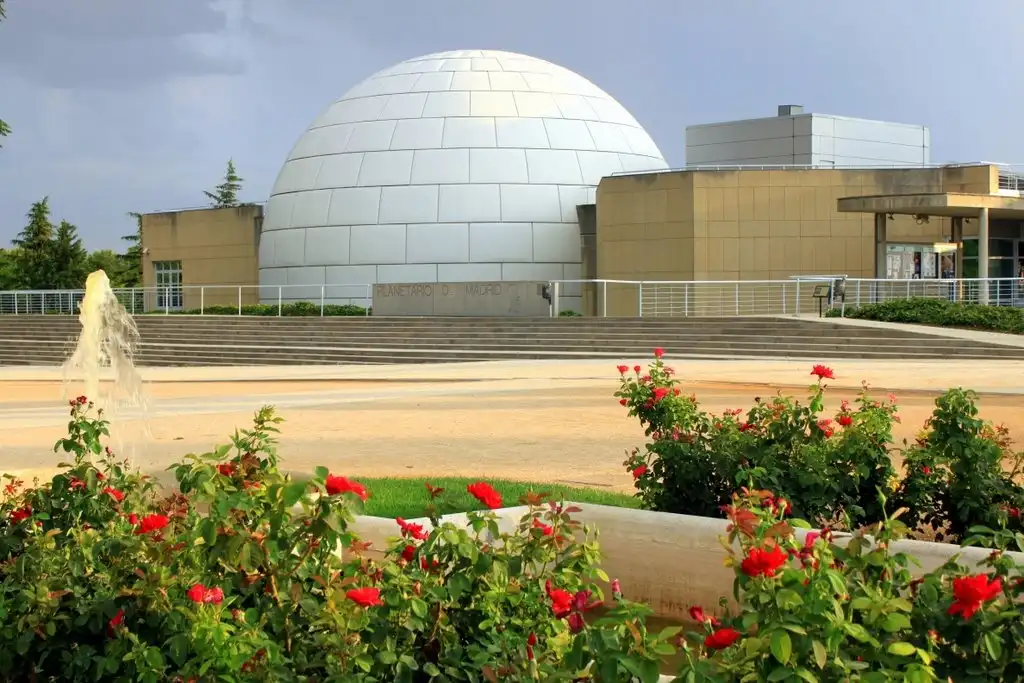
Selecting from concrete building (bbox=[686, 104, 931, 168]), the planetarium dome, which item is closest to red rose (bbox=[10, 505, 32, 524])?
the planetarium dome

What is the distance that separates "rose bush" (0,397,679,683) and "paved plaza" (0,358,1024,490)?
5037mm

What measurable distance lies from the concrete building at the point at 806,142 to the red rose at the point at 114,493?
41.1 meters

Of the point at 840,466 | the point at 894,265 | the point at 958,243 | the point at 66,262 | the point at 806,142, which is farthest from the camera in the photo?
the point at 66,262

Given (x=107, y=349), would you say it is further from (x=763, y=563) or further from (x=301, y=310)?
(x=301, y=310)

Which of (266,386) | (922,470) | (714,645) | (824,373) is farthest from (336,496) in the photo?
(266,386)

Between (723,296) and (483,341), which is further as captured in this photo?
(723,296)

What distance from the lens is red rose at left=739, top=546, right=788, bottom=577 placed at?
316 centimetres

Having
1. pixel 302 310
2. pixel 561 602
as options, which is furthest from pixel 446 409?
pixel 302 310

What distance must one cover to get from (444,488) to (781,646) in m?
5.06

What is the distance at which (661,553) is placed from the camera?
21.2ft

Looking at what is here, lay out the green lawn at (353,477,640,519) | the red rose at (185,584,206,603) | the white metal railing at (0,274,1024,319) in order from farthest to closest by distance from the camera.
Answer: the white metal railing at (0,274,1024,319) < the green lawn at (353,477,640,519) < the red rose at (185,584,206,603)

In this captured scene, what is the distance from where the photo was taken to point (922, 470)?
6.91 meters

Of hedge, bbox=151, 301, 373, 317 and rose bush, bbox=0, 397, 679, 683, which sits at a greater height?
hedge, bbox=151, 301, 373, 317

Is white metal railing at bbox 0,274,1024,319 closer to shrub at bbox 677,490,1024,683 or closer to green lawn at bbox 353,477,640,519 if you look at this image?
green lawn at bbox 353,477,640,519
